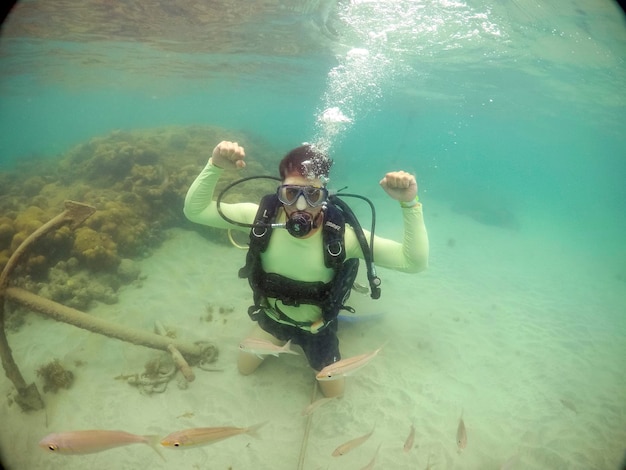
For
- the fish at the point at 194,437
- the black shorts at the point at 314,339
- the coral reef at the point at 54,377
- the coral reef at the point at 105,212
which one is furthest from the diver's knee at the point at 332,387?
the coral reef at the point at 105,212

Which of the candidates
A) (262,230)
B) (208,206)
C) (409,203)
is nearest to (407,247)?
(409,203)

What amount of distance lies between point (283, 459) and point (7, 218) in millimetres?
8565

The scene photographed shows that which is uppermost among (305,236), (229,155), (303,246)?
(229,155)

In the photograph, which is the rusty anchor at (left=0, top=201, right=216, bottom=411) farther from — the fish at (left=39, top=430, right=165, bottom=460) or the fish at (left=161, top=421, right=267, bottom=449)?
the fish at (left=161, top=421, right=267, bottom=449)

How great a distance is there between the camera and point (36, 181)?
45.2 feet

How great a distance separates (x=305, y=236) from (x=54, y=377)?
4734mm

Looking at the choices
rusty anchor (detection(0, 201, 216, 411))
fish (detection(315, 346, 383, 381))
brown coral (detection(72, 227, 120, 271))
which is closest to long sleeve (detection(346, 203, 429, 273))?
fish (detection(315, 346, 383, 381))

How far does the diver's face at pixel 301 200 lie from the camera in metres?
3.54

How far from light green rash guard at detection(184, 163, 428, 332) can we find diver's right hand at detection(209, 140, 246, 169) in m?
0.23

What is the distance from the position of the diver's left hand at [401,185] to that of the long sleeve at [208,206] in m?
1.83

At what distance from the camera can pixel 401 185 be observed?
3396 mm

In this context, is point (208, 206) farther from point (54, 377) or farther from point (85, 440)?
point (54, 377)

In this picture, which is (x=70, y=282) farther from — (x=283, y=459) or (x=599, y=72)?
(x=599, y=72)

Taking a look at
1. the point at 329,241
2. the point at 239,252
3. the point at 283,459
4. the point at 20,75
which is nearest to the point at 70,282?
the point at 239,252
